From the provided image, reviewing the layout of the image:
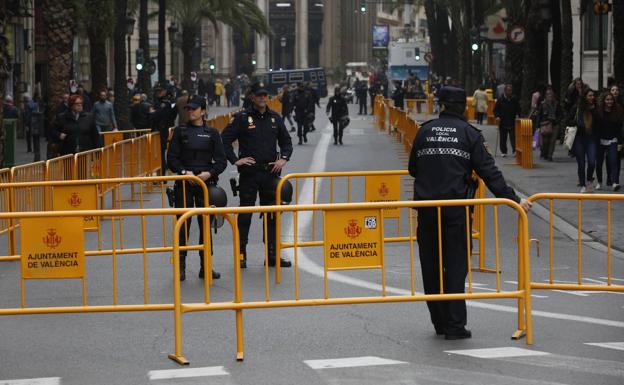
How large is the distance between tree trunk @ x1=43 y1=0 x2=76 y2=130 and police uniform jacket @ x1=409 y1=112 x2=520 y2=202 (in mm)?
22584

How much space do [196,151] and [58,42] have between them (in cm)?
1930

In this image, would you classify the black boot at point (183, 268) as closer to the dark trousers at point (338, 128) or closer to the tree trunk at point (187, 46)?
the dark trousers at point (338, 128)

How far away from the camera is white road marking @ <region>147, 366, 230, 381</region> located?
8562 millimetres

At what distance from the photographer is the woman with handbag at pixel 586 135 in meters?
22.0

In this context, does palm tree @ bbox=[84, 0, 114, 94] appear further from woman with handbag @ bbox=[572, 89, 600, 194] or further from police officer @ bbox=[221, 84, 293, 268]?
police officer @ bbox=[221, 84, 293, 268]

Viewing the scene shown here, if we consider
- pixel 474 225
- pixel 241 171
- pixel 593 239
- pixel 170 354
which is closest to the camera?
pixel 170 354

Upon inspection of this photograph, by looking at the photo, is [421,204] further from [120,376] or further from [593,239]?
[593,239]

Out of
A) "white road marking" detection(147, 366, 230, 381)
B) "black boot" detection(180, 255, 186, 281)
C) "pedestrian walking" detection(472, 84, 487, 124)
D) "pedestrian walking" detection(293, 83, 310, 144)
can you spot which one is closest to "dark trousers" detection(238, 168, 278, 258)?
"black boot" detection(180, 255, 186, 281)

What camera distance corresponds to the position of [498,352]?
9.19 m

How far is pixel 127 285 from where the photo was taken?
12.5 meters

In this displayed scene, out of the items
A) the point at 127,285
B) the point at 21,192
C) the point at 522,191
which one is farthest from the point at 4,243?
the point at 522,191

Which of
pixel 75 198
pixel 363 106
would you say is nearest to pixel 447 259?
pixel 75 198

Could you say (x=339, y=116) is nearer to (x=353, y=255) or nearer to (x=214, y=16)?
(x=214, y=16)

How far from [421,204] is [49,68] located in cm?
2379
